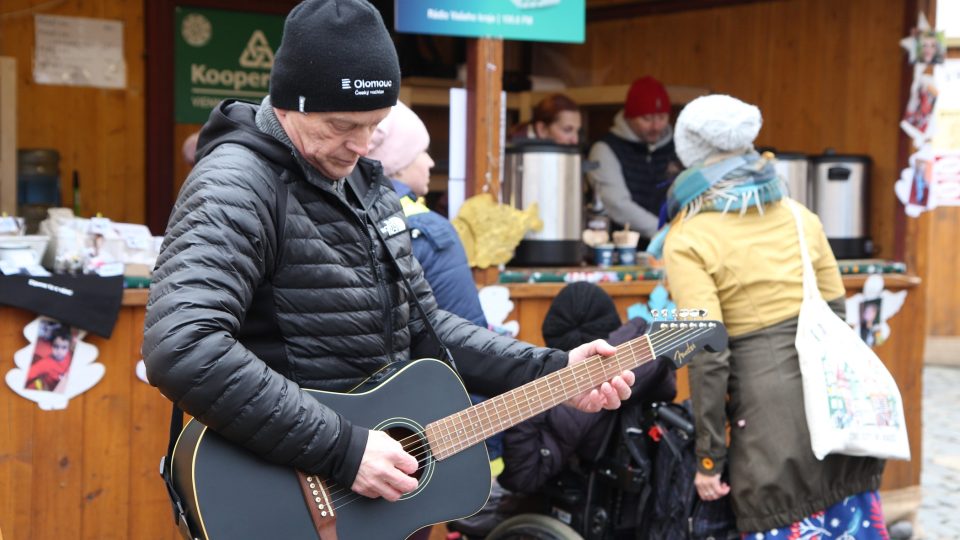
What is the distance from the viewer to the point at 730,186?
12.1 ft

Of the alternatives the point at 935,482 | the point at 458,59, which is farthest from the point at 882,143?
the point at 458,59

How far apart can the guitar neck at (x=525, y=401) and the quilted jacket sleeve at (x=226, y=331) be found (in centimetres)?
34

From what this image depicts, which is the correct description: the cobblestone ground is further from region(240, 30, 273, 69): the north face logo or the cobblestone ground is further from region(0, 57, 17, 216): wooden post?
region(0, 57, 17, 216): wooden post

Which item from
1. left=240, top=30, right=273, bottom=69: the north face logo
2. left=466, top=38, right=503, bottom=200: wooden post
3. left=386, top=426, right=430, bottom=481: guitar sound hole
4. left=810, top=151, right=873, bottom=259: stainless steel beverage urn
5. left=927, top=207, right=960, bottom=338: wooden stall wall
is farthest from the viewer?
left=927, top=207, right=960, bottom=338: wooden stall wall

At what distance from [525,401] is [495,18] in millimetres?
2555

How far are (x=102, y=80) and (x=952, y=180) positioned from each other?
16.2 ft

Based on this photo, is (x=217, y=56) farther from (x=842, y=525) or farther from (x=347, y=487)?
(x=347, y=487)

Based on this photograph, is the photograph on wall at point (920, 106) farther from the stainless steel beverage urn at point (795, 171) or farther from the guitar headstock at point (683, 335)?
the guitar headstock at point (683, 335)

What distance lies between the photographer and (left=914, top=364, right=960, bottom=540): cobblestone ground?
5.95m

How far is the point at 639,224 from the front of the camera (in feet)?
20.2

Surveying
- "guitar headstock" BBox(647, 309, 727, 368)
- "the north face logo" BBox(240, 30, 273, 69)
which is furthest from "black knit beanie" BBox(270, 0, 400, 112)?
"the north face logo" BBox(240, 30, 273, 69)

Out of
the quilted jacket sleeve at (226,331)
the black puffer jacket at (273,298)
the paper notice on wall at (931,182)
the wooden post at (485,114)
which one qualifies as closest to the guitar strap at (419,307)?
the black puffer jacket at (273,298)

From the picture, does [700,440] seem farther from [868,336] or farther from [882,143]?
[882,143]

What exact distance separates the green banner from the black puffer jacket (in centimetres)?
462
